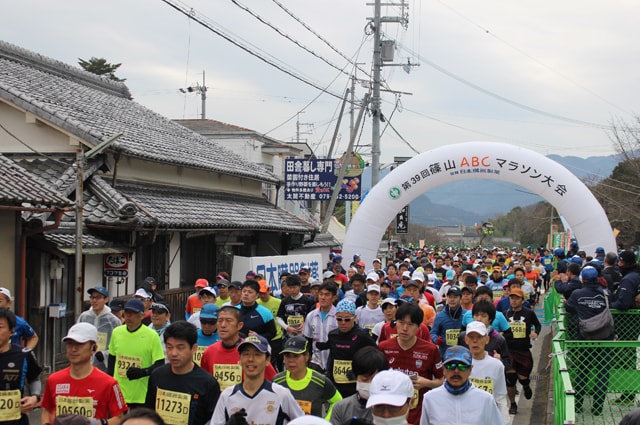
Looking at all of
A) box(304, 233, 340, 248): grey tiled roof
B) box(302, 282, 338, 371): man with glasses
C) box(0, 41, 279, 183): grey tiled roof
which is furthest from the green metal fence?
box(304, 233, 340, 248): grey tiled roof

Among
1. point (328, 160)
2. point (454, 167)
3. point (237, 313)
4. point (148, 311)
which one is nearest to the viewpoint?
point (237, 313)

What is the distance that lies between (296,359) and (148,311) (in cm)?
423

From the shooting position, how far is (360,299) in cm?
1248

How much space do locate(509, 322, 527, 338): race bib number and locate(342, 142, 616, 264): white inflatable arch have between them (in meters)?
11.0

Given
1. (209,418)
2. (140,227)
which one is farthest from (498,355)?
(140,227)

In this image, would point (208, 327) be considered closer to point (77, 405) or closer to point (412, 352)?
point (412, 352)

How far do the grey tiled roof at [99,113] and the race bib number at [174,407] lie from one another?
10.2 m

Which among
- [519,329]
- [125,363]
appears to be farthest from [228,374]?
[519,329]

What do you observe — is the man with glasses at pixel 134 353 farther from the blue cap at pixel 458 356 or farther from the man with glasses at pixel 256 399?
the blue cap at pixel 458 356

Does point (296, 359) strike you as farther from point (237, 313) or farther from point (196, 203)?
point (196, 203)

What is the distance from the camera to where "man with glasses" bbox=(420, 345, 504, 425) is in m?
5.11

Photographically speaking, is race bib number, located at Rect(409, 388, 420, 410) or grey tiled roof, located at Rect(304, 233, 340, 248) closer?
race bib number, located at Rect(409, 388, 420, 410)

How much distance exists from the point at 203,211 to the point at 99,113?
326 cm

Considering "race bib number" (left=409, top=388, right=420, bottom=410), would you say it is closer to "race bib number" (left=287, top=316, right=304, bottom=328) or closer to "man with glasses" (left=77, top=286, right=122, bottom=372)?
"man with glasses" (left=77, top=286, right=122, bottom=372)
